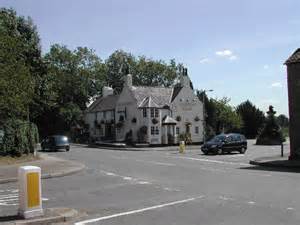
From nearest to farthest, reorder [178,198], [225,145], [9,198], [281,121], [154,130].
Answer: [178,198], [9,198], [225,145], [154,130], [281,121]

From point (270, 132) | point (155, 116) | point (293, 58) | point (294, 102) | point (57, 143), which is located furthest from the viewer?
point (155, 116)

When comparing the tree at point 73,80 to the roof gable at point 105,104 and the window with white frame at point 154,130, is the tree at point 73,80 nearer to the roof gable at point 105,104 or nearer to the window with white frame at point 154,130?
the roof gable at point 105,104

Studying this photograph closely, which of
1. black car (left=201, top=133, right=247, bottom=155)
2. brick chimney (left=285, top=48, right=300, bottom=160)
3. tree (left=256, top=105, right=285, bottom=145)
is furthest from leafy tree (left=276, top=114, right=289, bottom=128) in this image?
brick chimney (left=285, top=48, right=300, bottom=160)

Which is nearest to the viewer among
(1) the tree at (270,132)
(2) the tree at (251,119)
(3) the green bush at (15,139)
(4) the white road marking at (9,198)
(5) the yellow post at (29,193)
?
(5) the yellow post at (29,193)

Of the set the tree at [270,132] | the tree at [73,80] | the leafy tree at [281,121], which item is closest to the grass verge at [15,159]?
the tree at [270,132]

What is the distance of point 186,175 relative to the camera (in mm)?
20984

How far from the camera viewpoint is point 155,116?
63.3m

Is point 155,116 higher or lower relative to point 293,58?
lower

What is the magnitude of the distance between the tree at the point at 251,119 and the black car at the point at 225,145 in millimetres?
47050

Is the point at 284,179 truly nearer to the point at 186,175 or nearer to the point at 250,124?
the point at 186,175

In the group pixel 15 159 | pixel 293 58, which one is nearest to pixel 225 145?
pixel 293 58

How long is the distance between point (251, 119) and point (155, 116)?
102 feet

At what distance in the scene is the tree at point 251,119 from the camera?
88438 mm

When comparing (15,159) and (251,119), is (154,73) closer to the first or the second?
(251,119)
